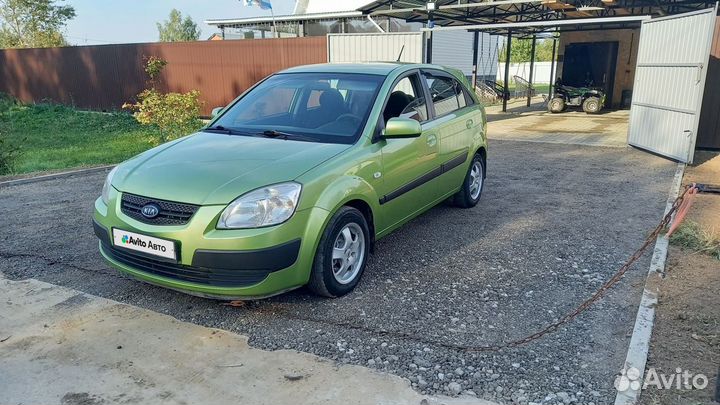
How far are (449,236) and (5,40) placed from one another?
3469 cm

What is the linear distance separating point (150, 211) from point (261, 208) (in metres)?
0.72

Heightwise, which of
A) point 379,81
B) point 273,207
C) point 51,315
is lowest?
point 51,315

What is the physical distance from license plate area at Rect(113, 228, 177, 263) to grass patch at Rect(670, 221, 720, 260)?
14.7 ft

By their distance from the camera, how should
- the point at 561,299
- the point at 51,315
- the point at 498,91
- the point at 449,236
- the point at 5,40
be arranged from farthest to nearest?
the point at 5,40
the point at 498,91
the point at 449,236
the point at 561,299
the point at 51,315

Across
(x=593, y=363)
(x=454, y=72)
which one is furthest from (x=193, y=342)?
(x=454, y=72)

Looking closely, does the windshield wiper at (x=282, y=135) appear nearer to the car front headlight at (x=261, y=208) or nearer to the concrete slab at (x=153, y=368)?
the car front headlight at (x=261, y=208)

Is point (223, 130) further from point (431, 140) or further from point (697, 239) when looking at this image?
point (697, 239)

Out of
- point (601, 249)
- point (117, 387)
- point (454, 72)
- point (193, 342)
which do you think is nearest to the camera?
point (117, 387)

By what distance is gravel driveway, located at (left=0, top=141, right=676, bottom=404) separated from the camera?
299 cm

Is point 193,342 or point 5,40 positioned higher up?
point 5,40

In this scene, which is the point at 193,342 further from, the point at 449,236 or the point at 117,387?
the point at 449,236

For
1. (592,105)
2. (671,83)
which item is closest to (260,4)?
(592,105)

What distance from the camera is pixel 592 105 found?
1750 centimetres

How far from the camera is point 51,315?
3.57 meters
